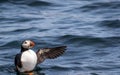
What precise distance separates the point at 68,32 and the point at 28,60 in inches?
157

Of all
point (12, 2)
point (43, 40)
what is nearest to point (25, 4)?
point (12, 2)

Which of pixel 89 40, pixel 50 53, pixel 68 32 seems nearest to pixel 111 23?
pixel 68 32

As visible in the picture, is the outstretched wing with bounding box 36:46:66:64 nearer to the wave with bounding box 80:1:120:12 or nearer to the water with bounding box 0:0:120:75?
the water with bounding box 0:0:120:75

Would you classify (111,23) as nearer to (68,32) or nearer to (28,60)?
(68,32)

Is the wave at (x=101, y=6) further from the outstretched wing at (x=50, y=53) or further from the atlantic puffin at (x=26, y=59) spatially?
the atlantic puffin at (x=26, y=59)

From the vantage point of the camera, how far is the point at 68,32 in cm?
1673

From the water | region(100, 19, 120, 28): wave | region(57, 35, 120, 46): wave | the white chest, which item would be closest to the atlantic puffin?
the white chest

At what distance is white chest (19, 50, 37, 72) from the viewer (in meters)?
12.9

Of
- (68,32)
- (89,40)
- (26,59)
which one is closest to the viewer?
(26,59)

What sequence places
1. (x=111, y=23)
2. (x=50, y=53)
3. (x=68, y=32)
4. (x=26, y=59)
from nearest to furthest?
(x=26, y=59) → (x=50, y=53) → (x=68, y=32) → (x=111, y=23)

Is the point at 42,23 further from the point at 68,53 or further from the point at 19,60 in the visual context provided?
the point at 19,60

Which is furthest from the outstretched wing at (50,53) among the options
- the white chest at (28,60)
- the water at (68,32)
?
the white chest at (28,60)

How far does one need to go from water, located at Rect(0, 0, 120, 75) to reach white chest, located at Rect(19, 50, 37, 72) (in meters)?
0.22

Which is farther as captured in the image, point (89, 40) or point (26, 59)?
point (89, 40)
